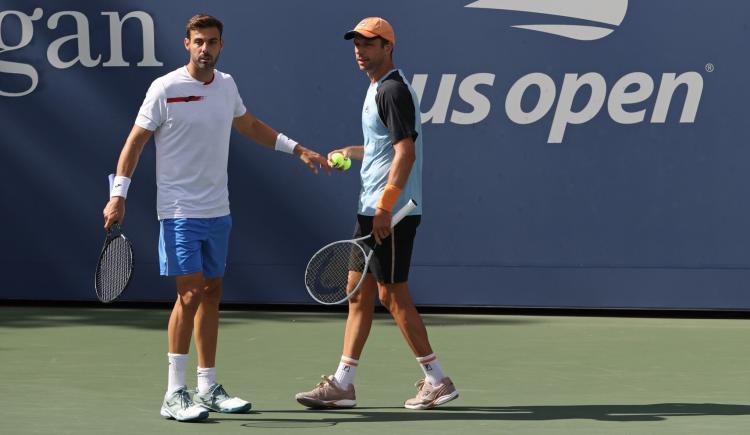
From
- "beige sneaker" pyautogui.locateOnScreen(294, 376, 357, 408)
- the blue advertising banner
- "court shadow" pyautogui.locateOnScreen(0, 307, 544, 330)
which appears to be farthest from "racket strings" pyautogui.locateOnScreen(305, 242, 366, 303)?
the blue advertising banner

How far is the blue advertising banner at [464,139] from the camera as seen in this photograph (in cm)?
1020

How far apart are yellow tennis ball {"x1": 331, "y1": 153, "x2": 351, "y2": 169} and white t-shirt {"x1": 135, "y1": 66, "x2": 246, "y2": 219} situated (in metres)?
0.61

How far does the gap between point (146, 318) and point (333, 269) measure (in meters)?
3.46

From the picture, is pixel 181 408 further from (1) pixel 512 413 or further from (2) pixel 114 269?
(1) pixel 512 413

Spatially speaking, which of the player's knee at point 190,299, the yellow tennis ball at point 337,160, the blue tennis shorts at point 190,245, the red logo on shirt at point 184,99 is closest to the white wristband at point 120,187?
the blue tennis shorts at point 190,245

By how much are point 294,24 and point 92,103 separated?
1521 mm

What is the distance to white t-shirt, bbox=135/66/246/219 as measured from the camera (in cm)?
676

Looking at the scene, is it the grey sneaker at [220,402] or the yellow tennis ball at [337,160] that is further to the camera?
the yellow tennis ball at [337,160]

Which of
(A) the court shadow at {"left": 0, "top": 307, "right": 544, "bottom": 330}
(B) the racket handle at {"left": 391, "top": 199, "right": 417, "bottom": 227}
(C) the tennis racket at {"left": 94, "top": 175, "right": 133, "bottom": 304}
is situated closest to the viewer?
(C) the tennis racket at {"left": 94, "top": 175, "right": 133, "bottom": 304}

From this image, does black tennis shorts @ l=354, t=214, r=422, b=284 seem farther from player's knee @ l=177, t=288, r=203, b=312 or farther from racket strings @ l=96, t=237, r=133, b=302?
racket strings @ l=96, t=237, r=133, b=302

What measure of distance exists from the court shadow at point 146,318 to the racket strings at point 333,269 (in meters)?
2.88

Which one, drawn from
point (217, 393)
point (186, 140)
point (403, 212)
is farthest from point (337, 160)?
point (217, 393)

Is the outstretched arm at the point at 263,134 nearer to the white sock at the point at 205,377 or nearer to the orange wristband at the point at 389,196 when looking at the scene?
the orange wristband at the point at 389,196

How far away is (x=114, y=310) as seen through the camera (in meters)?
10.8
